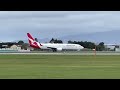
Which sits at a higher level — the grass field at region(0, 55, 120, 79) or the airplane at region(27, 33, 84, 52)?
the airplane at region(27, 33, 84, 52)

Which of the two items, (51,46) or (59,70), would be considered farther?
(51,46)

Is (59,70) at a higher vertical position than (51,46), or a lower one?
lower

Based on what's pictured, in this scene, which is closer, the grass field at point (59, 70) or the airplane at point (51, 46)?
the grass field at point (59, 70)

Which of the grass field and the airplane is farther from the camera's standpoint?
the airplane

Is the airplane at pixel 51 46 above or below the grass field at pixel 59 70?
above
